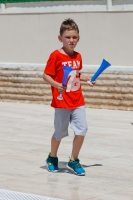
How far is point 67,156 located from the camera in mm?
8539

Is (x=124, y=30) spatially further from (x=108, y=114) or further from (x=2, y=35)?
(x=2, y=35)

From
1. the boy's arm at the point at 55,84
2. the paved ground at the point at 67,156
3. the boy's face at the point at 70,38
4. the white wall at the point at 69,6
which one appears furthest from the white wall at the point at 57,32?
the boy's arm at the point at 55,84

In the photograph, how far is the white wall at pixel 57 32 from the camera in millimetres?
12406

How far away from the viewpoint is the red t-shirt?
293 inches

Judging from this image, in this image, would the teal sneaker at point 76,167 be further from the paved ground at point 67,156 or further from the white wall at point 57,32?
the white wall at point 57,32

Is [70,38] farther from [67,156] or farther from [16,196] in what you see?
[16,196]

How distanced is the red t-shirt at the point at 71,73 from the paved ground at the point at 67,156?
80 cm

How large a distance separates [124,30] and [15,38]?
2.78 m

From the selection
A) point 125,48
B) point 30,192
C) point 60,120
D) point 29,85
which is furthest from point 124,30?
point 30,192

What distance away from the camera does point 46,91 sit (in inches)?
535

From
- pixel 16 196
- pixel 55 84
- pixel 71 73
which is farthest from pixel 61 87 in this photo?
pixel 16 196

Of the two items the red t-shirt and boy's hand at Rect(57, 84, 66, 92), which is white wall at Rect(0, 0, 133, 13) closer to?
the red t-shirt

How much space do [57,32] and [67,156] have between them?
527cm

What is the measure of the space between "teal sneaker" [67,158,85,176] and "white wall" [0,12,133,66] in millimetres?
5112
